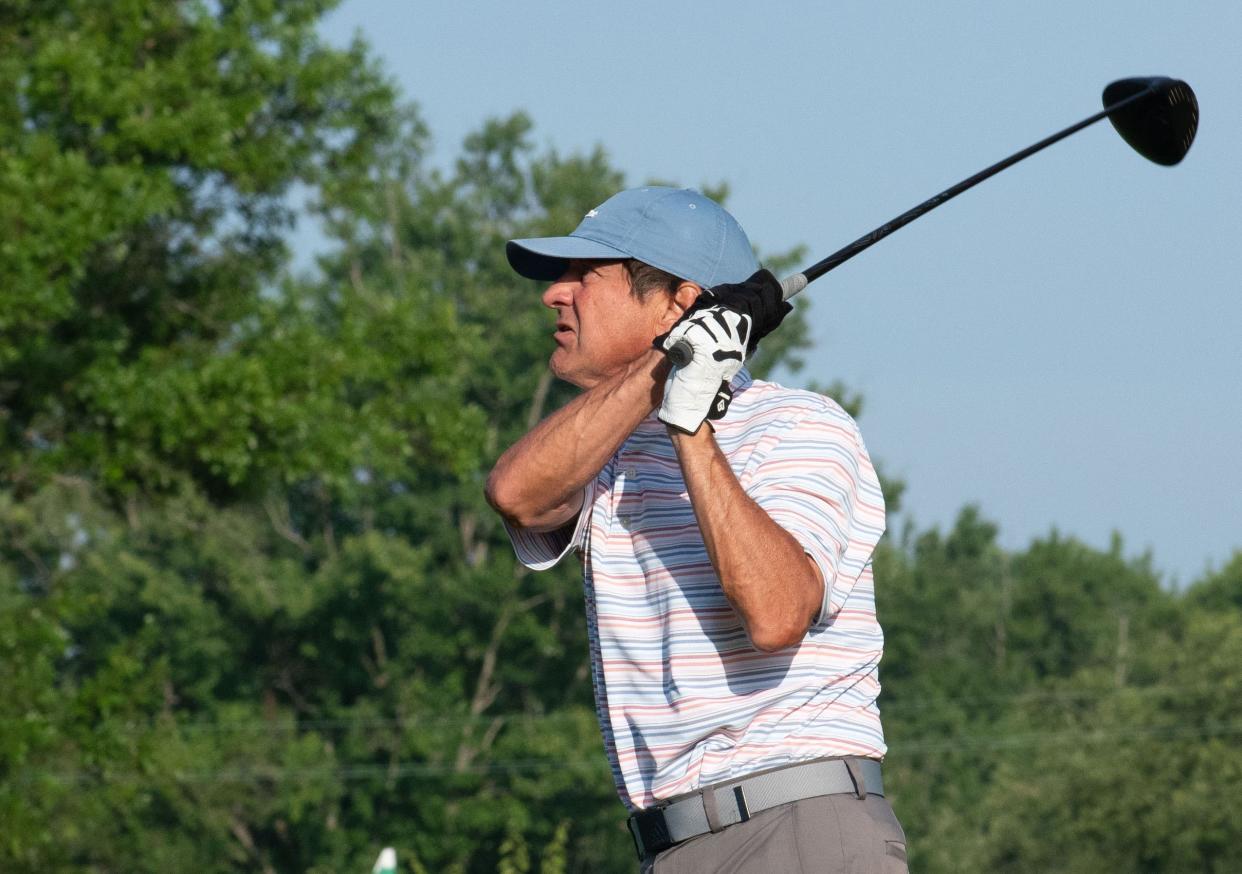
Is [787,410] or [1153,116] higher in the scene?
[1153,116]

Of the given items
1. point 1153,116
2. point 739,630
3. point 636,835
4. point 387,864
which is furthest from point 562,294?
point 387,864

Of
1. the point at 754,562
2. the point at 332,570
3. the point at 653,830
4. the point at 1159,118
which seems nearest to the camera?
the point at 754,562

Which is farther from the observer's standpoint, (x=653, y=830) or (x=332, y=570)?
(x=332, y=570)

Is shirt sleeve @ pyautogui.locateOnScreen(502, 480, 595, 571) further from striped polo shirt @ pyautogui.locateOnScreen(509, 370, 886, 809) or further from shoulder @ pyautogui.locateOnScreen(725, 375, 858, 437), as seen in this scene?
shoulder @ pyautogui.locateOnScreen(725, 375, 858, 437)

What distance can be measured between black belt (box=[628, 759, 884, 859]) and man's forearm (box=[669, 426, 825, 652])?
28cm

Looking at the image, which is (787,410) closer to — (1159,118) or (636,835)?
(636,835)

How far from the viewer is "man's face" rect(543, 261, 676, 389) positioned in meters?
3.55

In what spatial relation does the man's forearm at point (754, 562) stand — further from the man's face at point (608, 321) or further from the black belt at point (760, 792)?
the man's face at point (608, 321)

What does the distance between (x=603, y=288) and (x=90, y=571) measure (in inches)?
1437

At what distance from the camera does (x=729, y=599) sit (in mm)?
2994

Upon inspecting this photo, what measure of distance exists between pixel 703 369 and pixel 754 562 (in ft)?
1.05

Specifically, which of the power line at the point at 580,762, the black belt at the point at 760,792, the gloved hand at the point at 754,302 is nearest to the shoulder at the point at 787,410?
the gloved hand at the point at 754,302

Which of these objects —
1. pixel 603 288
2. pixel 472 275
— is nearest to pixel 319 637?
pixel 472 275

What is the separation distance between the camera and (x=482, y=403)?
133 ft
